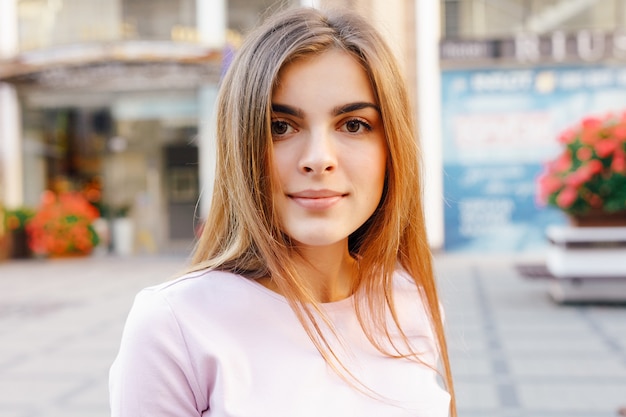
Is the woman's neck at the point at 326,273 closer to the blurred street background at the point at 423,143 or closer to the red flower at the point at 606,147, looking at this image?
the blurred street background at the point at 423,143

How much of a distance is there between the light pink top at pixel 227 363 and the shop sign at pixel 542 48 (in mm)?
12214

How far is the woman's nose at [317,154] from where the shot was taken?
3.74ft

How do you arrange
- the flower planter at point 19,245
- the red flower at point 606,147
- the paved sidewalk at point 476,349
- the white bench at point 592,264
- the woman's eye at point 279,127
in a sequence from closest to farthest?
the woman's eye at point 279,127
the paved sidewalk at point 476,349
the red flower at point 606,147
the white bench at point 592,264
the flower planter at point 19,245

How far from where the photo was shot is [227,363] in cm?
109

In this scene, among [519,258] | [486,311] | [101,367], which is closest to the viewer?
[101,367]

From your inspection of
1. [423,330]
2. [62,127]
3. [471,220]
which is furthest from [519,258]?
[423,330]

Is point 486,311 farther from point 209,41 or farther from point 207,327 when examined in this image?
point 209,41

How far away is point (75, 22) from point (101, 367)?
11342mm

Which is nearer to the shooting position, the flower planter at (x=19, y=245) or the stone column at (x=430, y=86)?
the stone column at (x=430, y=86)

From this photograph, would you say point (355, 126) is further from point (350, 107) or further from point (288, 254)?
point (288, 254)

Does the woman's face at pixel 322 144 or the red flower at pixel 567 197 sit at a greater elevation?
the woman's face at pixel 322 144

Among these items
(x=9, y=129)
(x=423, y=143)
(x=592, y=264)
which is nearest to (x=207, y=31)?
(x=9, y=129)

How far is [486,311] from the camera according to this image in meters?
7.02

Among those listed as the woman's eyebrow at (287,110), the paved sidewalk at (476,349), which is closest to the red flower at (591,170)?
the paved sidewalk at (476,349)
